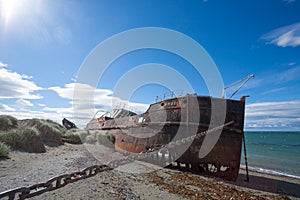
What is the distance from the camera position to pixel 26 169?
660 centimetres

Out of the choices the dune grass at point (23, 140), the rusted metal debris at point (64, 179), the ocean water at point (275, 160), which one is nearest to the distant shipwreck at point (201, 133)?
the rusted metal debris at point (64, 179)

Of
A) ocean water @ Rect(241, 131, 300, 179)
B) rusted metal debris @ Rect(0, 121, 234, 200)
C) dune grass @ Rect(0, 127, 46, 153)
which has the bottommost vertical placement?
ocean water @ Rect(241, 131, 300, 179)

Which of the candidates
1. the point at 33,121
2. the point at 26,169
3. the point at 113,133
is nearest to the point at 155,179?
the point at 26,169

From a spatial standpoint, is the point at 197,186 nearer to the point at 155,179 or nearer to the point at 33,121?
the point at 155,179

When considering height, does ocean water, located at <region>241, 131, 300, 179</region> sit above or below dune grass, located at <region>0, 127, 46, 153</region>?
below

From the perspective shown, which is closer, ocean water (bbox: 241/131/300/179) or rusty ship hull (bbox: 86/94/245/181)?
rusty ship hull (bbox: 86/94/245/181)

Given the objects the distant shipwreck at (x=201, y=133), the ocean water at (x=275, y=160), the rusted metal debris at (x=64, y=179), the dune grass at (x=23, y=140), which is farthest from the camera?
the ocean water at (x=275, y=160)

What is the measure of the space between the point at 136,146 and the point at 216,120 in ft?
17.4

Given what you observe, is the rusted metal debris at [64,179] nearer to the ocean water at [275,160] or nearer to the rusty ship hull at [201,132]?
the rusty ship hull at [201,132]

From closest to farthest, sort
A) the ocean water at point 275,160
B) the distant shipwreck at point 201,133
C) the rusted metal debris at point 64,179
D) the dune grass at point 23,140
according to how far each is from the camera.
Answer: the rusted metal debris at point 64,179 < the distant shipwreck at point 201,133 < the dune grass at point 23,140 < the ocean water at point 275,160

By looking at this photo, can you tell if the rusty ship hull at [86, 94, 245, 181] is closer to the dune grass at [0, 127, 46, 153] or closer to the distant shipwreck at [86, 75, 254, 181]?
the distant shipwreck at [86, 75, 254, 181]

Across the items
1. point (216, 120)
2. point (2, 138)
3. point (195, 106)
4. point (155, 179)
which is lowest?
point (155, 179)

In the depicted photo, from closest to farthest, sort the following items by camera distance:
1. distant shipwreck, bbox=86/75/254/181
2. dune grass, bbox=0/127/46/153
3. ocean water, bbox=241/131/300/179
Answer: distant shipwreck, bbox=86/75/254/181 < dune grass, bbox=0/127/46/153 < ocean water, bbox=241/131/300/179

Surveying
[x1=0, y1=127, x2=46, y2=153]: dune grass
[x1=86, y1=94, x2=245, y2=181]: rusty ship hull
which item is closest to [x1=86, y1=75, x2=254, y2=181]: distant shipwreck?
[x1=86, y1=94, x2=245, y2=181]: rusty ship hull
